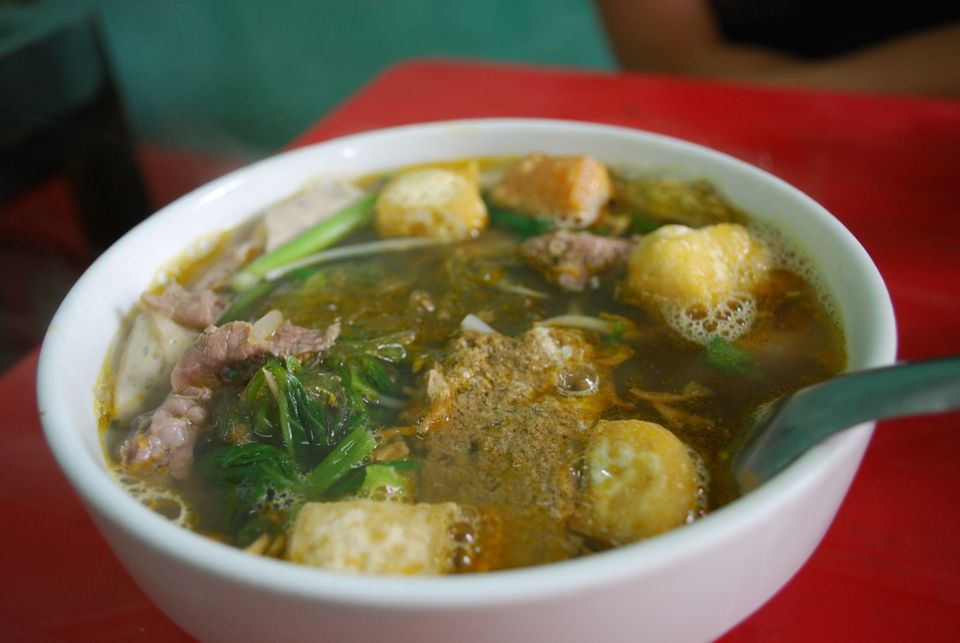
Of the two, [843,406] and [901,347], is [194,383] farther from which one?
[901,347]

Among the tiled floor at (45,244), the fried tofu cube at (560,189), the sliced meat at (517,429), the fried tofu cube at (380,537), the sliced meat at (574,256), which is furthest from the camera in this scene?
the tiled floor at (45,244)

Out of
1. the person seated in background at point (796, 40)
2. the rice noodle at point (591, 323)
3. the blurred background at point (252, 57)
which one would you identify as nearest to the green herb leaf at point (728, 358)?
the rice noodle at point (591, 323)

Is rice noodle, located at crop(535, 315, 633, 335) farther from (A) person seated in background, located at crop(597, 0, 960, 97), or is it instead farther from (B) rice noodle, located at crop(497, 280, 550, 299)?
Answer: (A) person seated in background, located at crop(597, 0, 960, 97)

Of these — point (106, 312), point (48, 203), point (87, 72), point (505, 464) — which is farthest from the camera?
point (48, 203)

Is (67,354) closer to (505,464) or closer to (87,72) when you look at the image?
(505,464)

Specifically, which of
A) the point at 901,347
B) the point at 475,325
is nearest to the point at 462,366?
the point at 475,325

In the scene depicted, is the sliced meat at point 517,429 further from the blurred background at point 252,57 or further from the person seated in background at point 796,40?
the blurred background at point 252,57

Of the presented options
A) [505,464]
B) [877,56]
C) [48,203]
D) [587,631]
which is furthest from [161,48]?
[587,631]

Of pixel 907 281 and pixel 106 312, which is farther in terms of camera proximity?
pixel 907 281
